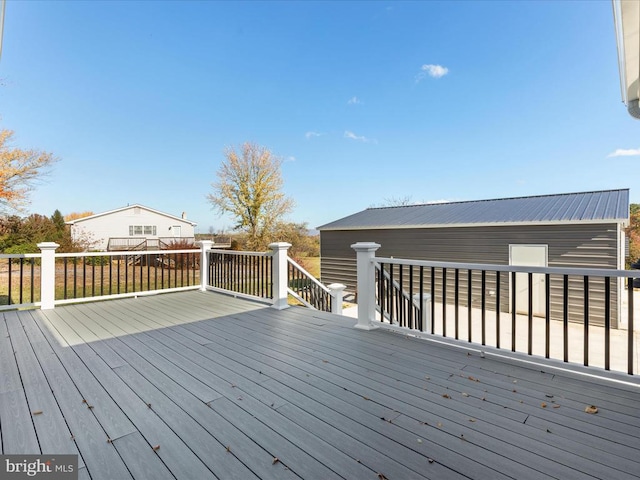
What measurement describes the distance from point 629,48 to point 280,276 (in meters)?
4.50

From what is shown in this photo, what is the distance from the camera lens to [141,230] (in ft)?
75.8

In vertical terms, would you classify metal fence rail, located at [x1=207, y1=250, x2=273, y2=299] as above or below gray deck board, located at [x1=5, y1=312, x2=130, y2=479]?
above

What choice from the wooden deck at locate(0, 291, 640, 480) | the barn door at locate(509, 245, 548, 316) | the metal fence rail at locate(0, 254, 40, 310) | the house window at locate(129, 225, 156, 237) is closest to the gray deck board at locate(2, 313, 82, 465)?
the wooden deck at locate(0, 291, 640, 480)

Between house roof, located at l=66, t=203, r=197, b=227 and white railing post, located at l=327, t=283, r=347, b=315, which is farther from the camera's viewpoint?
house roof, located at l=66, t=203, r=197, b=227

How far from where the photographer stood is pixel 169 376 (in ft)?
7.92

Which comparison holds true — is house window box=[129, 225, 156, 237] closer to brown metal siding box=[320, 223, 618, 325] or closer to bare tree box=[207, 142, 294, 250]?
bare tree box=[207, 142, 294, 250]

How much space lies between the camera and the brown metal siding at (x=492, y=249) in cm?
814

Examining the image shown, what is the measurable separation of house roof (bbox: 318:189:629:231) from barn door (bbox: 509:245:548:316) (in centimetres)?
86

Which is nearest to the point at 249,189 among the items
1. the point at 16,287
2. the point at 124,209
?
the point at 16,287

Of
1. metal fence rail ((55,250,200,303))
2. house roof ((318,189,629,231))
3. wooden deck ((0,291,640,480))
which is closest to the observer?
wooden deck ((0,291,640,480))

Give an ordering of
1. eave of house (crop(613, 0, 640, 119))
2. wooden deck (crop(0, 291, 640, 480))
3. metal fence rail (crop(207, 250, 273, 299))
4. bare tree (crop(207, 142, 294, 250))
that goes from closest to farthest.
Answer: wooden deck (crop(0, 291, 640, 480)) < eave of house (crop(613, 0, 640, 119)) < metal fence rail (crop(207, 250, 273, 299)) < bare tree (crop(207, 142, 294, 250))

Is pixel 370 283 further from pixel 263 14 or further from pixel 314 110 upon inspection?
pixel 314 110

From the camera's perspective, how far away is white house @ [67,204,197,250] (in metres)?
20.5

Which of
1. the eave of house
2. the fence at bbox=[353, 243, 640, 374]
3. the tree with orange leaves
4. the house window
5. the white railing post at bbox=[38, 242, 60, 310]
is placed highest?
the tree with orange leaves
